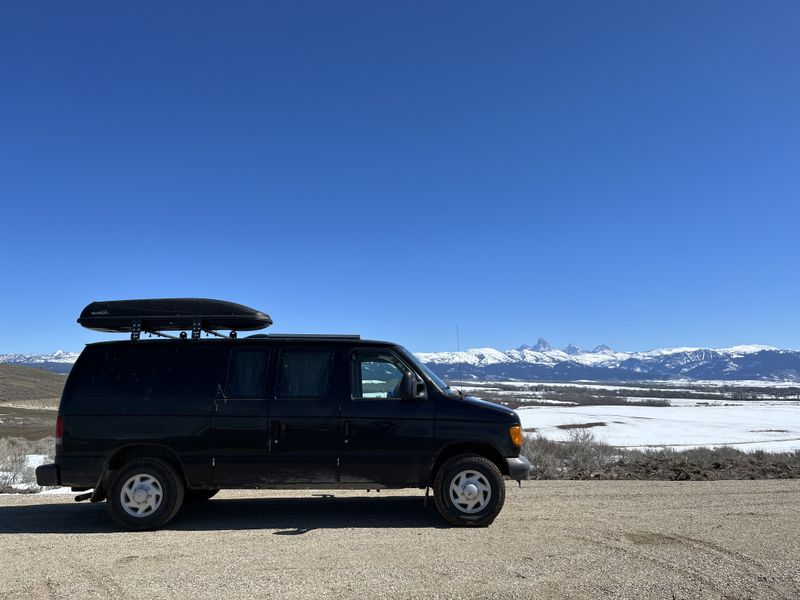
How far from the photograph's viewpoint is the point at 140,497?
6.75 meters

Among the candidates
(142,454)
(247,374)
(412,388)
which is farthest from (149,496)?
(412,388)

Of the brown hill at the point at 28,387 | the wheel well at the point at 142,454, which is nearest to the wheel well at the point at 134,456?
the wheel well at the point at 142,454

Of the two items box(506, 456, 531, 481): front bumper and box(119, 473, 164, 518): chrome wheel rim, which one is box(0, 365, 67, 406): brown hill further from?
box(506, 456, 531, 481): front bumper

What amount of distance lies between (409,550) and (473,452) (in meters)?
1.63

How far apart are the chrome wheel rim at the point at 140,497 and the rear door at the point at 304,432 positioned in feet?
4.31

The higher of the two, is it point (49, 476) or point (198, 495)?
point (49, 476)

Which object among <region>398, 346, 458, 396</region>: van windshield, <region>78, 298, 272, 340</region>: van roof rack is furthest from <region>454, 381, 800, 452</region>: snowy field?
<region>78, 298, 272, 340</region>: van roof rack

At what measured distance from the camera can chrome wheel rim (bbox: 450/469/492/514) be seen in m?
6.75

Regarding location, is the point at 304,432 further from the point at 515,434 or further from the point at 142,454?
the point at 515,434

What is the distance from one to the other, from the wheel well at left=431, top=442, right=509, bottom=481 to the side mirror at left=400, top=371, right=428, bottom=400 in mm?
699

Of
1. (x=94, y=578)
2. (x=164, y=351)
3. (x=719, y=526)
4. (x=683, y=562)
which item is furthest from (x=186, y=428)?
(x=719, y=526)

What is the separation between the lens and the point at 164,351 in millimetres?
7117

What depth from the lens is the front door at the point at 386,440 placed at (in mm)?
6805

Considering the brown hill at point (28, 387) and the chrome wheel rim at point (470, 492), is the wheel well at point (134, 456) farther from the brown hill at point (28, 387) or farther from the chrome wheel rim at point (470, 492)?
the brown hill at point (28, 387)
